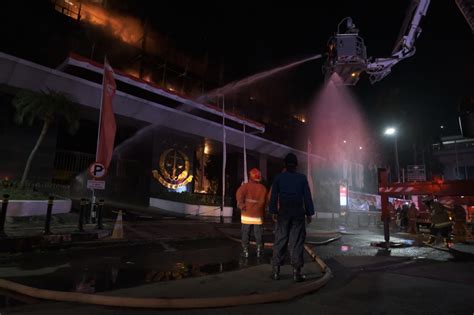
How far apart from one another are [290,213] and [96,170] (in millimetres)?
6769

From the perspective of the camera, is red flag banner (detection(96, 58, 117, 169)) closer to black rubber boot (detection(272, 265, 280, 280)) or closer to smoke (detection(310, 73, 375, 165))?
black rubber boot (detection(272, 265, 280, 280))

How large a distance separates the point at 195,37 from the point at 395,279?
2375 cm

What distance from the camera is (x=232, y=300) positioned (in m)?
3.40

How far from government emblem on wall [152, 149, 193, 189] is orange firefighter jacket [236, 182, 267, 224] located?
15.0 metres

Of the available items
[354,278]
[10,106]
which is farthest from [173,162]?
[354,278]

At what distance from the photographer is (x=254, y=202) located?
6359 millimetres

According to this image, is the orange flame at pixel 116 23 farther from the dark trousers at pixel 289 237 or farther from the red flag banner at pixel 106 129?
the dark trousers at pixel 289 237

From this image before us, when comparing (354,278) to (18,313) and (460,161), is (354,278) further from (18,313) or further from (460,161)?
(460,161)

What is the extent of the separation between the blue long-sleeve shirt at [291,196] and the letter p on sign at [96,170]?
6.40 meters

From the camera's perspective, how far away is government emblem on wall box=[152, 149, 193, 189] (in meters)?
20.9

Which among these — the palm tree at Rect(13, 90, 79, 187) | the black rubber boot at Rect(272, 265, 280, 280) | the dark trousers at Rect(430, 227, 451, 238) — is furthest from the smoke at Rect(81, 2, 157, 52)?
the dark trousers at Rect(430, 227, 451, 238)

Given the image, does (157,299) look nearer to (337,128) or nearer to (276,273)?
(276,273)

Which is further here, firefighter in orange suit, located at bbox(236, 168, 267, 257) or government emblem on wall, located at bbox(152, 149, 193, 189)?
government emblem on wall, located at bbox(152, 149, 193, 189)

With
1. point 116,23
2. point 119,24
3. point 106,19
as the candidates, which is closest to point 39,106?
point 106,19
